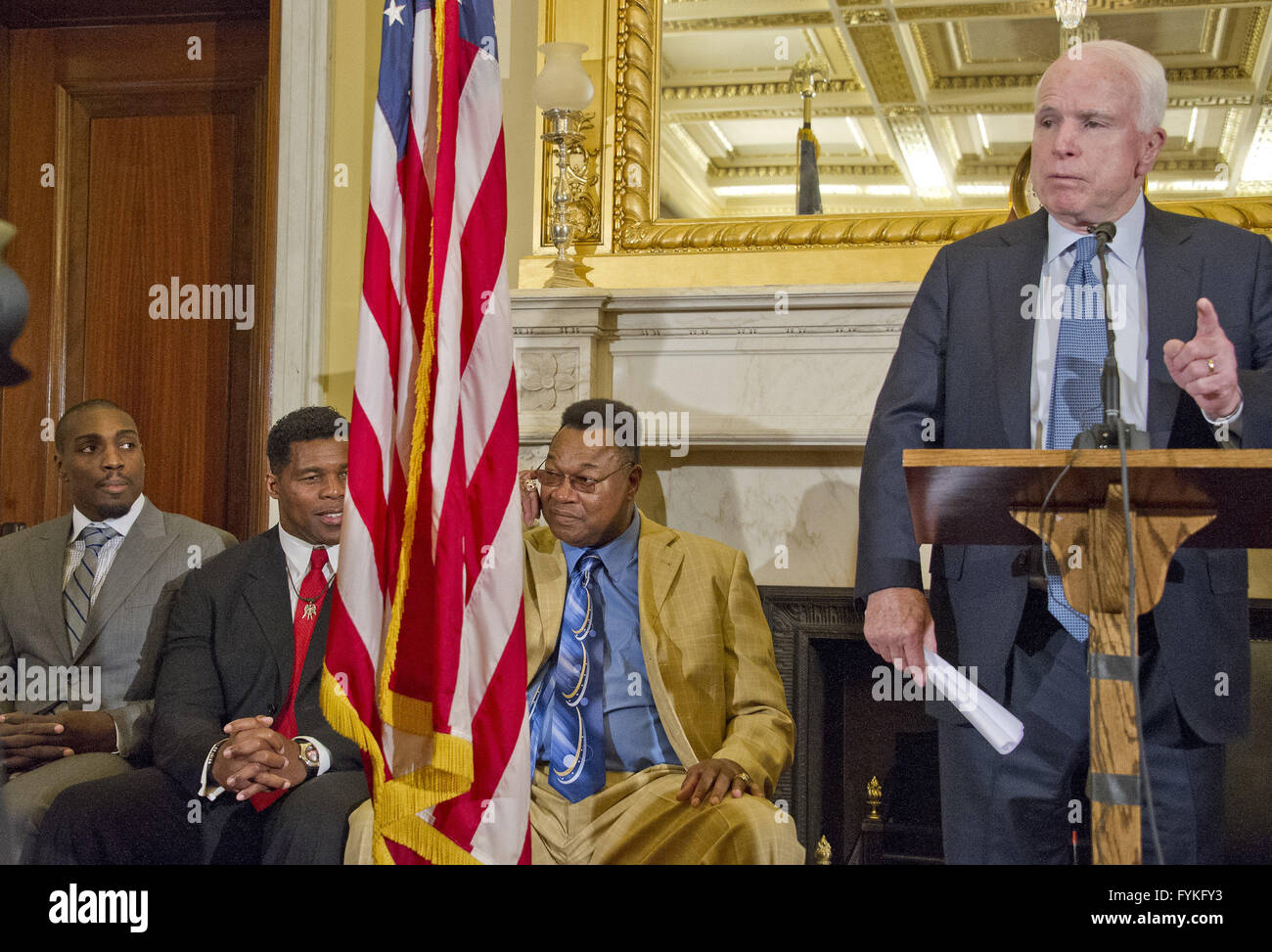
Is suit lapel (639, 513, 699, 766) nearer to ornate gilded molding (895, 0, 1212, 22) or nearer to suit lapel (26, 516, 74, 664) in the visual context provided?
suit lapel (26, 516, 74, 664)

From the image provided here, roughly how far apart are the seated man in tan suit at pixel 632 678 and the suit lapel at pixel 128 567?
96cm

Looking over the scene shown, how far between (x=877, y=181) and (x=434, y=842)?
2.34 m

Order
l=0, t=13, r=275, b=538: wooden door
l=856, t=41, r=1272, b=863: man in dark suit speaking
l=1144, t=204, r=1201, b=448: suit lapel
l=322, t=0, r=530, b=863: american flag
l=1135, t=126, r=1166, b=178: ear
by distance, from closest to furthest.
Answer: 1. l=856, t=41, r=1272, b=863: man in dark suit speaking
2. l=1144, t=204, r=1201, b=448: suit lapel
3. l=1135, t=126, r=1166, b=178: ear
4. l=322, t=0, r=530, b=863: american flag
5. l=0, t=13, r=275, b=538: wooden door

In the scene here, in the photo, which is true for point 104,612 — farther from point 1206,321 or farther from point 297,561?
point 1206,321

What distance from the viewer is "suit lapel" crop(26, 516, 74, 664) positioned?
3.04m

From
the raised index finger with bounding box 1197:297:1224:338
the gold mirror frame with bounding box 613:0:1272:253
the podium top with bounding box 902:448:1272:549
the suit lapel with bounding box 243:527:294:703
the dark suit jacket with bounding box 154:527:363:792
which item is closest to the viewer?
the podium top with bounding box 902:448:1272:549

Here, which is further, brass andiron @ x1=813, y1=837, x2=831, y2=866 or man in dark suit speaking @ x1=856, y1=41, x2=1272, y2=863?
brass andiron @ x1=813, y1=837, x2=831, y2=866

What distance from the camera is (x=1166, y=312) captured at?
210 cm

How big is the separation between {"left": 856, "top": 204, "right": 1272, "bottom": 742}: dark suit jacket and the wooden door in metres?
2.49

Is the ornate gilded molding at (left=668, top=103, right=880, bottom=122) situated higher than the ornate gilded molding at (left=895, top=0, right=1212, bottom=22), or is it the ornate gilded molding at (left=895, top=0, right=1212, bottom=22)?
the ornate gilded molding at (left=895, top=0, right=1212, bottom=22)

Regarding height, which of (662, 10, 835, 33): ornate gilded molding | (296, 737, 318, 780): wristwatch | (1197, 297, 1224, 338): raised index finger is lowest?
(296, 737, 318, 780): wristwatch

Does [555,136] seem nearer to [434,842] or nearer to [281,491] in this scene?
[281,491]

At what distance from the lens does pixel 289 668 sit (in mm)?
2799

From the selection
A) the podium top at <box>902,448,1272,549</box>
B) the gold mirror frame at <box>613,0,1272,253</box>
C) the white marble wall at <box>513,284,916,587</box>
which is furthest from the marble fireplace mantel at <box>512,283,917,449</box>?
the podium top at <box>902,448,1272,549</box>
